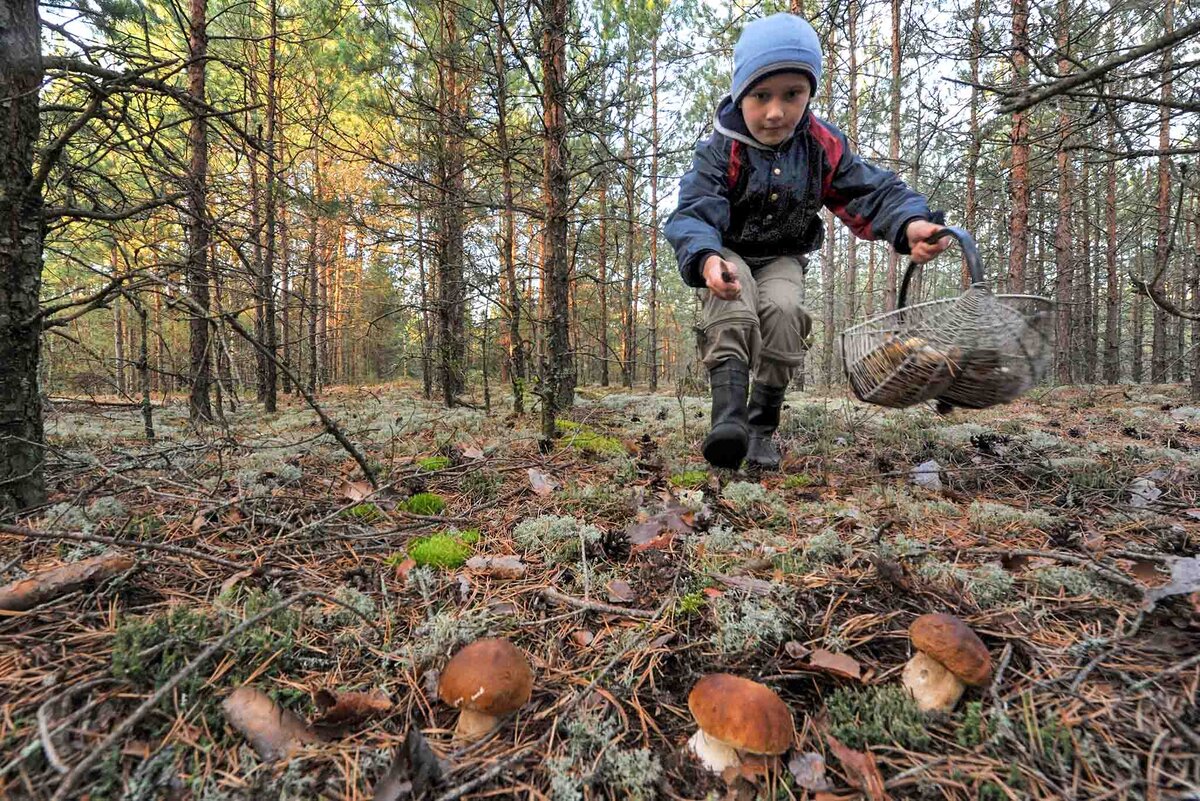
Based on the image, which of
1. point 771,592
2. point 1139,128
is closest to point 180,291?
point 771,592

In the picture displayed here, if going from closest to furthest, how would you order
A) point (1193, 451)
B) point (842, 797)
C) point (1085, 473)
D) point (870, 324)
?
point (842, 797) < point (870, 324) < point (1085, 473) < point (1193, 451)

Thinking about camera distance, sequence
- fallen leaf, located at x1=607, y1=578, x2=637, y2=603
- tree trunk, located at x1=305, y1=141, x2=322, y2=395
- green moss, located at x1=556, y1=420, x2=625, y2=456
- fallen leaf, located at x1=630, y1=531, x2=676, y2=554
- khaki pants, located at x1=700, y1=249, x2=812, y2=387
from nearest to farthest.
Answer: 1. fallen leaf, located at x1=607, y1=578, x2=637, y2=603
2. fallen leaf, located at x1=630, y1=531, x2=676, y2=554
3. khaki pants, located at x1=700, y1=249, x2=812, y2=387
4. green moss, located at x1=556, y1=420, x2=625, y2=456
5. tree trunk, located at x1=305, y1=141, x2=322, y2=395

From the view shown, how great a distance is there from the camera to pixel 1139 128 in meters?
2.34

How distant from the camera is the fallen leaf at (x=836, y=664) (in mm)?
1238

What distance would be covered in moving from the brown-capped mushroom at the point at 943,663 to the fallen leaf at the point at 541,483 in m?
1.83

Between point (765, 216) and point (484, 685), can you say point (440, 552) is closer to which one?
point (484, 685)

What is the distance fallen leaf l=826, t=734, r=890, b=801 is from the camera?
1.01 meters

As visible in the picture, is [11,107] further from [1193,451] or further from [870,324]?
[1193,451]

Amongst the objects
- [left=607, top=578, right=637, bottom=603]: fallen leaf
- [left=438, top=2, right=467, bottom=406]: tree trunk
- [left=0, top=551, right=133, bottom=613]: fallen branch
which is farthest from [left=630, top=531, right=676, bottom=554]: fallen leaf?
[left=438, top=2, right=467, bottom=406]: tree trunk

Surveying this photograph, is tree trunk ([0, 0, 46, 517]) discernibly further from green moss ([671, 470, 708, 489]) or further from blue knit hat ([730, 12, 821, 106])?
blue knit hat ([730, 12, 821, 106])

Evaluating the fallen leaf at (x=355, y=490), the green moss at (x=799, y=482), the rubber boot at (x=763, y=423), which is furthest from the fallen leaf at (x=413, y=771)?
the rubber boot at (x=763, y=423)

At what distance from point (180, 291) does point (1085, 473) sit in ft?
14.6

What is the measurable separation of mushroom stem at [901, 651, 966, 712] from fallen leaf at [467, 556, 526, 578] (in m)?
1.24

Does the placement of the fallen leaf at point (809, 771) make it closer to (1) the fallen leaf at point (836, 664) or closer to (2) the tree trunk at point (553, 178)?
(1) the fallen leaf at point (836, 664)
